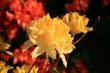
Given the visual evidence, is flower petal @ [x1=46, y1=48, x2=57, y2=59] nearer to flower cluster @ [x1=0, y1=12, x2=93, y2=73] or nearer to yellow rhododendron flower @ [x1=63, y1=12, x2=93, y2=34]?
flower cluster @ [x1=0, y1=12, x2=93, y2=73]

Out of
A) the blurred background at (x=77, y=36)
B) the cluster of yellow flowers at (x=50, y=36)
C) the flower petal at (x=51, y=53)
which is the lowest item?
the blurred background at (x=77, y=36)

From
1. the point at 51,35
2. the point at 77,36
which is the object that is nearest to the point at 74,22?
the point at 51,35

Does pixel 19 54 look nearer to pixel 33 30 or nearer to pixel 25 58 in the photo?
pixel 25 58

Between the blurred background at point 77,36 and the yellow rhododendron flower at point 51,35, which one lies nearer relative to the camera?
the yellow rhododendron flower at point 51,35

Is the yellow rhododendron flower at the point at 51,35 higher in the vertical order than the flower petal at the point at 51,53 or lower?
higher

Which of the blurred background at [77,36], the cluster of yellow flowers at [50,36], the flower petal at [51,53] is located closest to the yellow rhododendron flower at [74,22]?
the cluster of yellow flowers at [50,36]

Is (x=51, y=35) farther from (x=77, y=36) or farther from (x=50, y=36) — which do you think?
(x=77, y=36)

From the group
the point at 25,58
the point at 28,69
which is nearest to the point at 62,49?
the point at 28,69

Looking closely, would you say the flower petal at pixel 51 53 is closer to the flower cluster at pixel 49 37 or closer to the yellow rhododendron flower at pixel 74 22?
the flower cluster at pixel 49 37
